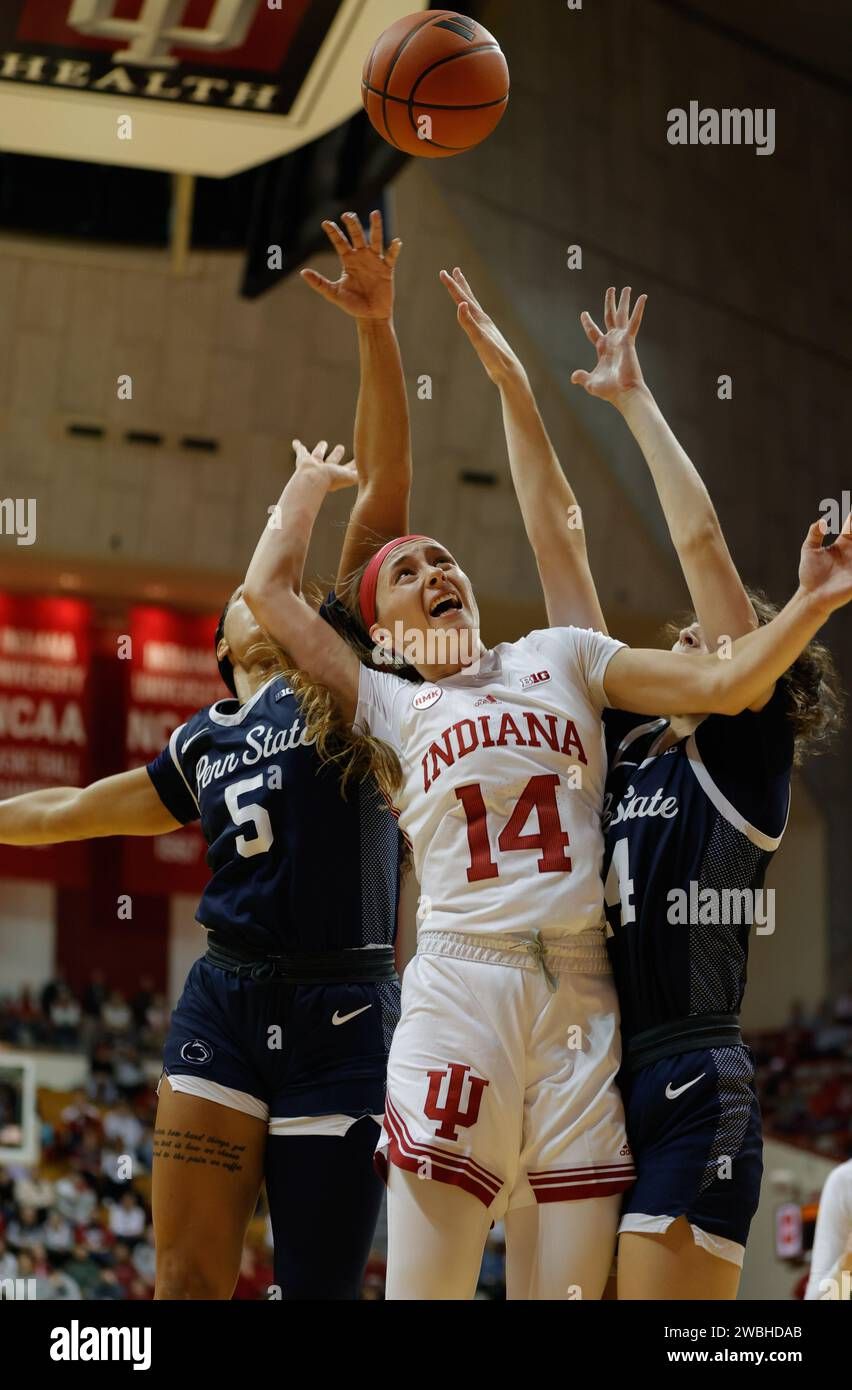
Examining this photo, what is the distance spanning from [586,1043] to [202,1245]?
1112 millimetres

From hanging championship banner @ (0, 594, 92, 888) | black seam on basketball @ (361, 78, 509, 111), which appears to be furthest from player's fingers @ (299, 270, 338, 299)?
hanging championship banner @ (0, 594, 92, 888)

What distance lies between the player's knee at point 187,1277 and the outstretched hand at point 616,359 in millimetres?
2245

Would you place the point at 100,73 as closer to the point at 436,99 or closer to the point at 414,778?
the point at 436,99

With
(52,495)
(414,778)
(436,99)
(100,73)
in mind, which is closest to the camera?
(414,778)

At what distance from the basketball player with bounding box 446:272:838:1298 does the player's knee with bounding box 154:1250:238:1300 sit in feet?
3.47

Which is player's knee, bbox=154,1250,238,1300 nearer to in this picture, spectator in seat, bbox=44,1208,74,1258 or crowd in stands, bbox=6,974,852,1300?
crowd in stands, bbox=6,974,852,1300

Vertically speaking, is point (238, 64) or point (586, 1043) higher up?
point (238, 64)

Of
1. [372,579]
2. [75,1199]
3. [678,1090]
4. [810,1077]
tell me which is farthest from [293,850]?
[810,1077]

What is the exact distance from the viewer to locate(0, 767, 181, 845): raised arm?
455 cm

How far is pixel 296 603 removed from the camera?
4.12 metres

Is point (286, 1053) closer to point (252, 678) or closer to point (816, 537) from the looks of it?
point (252, 678)

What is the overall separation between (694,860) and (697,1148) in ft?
1.93

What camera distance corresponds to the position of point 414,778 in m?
3.71

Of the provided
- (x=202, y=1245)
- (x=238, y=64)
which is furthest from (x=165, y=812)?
(x=238, y=64)
